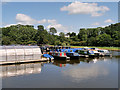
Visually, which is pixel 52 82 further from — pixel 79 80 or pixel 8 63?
pixel 8 63

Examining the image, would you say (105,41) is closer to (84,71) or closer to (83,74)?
(84,71)

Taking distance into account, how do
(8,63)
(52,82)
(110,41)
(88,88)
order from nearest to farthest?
(88,88) < (52,82) < (8,63) < (110,41)

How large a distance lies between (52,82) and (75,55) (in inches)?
1240

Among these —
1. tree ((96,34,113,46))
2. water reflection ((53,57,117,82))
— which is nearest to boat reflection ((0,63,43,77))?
water reflection ((53,57,117,82))

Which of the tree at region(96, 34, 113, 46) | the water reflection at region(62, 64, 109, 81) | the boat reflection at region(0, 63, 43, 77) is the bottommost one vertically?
the water reflection at region(62, 64, 109, 81)

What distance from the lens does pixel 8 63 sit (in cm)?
4075

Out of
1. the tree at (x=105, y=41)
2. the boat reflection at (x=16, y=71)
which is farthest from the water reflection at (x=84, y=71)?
the tree at (x=105, y=41)

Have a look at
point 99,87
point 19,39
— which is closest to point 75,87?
point 99,87

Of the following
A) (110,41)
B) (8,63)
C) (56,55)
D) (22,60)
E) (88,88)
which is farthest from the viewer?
(110,41)

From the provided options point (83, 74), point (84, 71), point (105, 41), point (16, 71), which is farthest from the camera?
point (105, 41)

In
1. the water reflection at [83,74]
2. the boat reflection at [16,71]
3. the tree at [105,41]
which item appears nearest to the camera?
the water reflection at [83,74]

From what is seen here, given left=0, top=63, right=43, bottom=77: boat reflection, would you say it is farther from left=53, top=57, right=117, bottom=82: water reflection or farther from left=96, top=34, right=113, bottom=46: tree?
left=96, top=34, right=113, bottom=46: tree

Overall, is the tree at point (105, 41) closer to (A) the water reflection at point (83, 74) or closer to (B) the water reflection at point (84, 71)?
(B) the water reflection at point (84, 71)

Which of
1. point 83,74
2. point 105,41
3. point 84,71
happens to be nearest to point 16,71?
point 83,74
